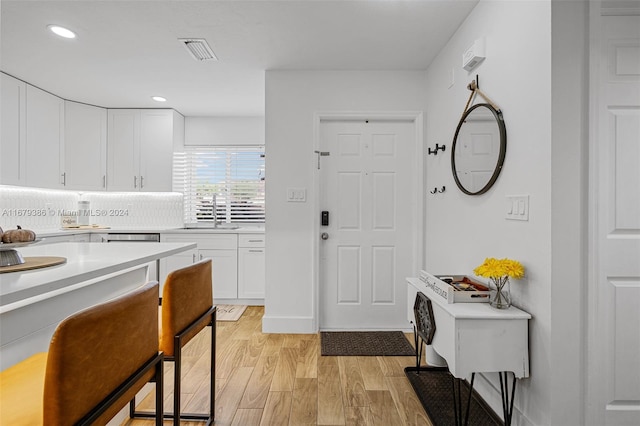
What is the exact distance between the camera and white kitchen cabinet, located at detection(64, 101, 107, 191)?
4199mm

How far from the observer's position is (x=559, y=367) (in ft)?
5.04

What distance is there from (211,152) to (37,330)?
3.91m

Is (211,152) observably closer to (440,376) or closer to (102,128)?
(102,128)

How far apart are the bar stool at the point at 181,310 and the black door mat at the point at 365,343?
1307 millimetres

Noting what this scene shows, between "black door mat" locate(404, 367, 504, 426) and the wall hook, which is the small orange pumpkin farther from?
the wall hook

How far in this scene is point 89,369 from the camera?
847 mm

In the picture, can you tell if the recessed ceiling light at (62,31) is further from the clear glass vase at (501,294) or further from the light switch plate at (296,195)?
the clear glass vase at (501,294)

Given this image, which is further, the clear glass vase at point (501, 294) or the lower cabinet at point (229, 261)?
the lower cabinet at point (229, 261)

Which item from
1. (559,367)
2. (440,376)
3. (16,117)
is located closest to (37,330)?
(559,367)

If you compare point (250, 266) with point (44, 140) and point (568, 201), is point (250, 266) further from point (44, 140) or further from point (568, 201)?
point (568, 201)

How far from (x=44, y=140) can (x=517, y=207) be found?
481 cm

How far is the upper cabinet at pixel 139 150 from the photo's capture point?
445cm

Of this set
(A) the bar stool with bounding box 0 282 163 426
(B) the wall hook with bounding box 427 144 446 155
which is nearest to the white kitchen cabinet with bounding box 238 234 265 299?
(B) the wall hook with bounding box 427 144 446 155

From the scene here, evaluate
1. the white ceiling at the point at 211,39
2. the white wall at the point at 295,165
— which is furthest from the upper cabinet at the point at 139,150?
the white wall at the point at 295,165
